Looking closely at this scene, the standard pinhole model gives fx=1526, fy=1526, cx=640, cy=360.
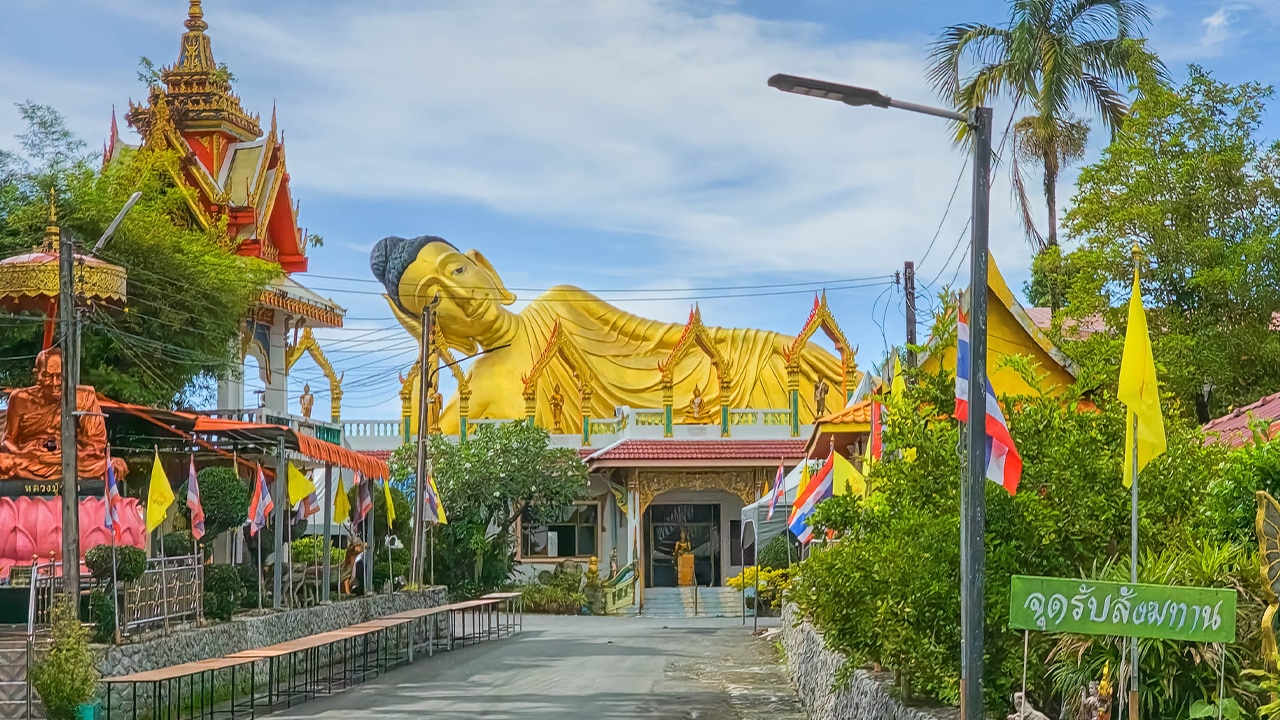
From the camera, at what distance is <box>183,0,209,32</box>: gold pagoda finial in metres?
36.4

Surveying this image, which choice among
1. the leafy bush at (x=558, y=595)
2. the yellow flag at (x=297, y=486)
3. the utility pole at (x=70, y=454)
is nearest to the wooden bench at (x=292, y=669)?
the utility pole at (x=70, y=454)

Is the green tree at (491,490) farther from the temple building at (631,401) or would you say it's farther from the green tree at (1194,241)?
the green tree at (1194,241)

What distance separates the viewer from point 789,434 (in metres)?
41.1

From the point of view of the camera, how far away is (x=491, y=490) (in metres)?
37.5

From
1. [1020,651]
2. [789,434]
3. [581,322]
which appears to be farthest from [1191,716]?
[581,322]

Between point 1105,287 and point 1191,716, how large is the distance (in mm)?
14385

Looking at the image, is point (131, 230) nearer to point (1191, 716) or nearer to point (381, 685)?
point (381, 685)

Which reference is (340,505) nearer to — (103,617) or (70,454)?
(103,617)

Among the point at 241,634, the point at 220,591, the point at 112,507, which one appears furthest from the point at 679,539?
the point at 112,507

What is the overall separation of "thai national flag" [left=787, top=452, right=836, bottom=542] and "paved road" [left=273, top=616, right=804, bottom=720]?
2.20 metres

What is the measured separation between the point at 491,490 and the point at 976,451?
92.0ft

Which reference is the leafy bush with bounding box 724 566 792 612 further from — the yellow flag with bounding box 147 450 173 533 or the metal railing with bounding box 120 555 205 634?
the yellow flag with bounding box 147 450 173 533

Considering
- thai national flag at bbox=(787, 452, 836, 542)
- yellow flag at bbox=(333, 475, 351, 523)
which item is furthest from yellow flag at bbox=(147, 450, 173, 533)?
thai national flag at bbox=(787, 452, 836, 542)

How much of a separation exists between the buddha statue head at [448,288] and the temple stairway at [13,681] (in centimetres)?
3006
